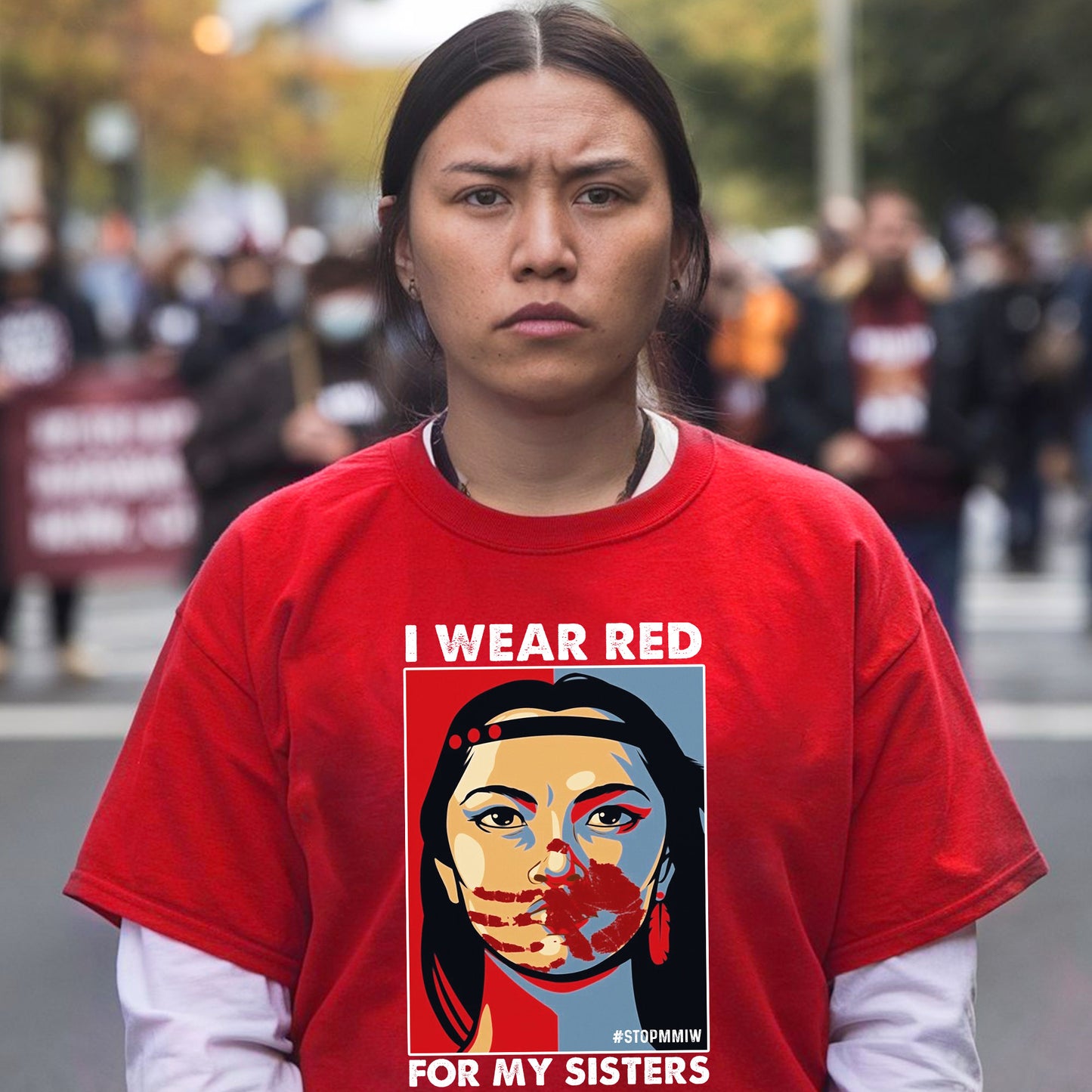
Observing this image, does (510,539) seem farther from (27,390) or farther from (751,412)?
(751,412)

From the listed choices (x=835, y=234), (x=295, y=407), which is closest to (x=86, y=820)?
(x=295, y=407)

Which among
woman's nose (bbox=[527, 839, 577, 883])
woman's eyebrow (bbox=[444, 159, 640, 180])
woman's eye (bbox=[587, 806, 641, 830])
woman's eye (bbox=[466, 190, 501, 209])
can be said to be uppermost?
woman's eyebrow (bbox=[444, 159, 640, 180])

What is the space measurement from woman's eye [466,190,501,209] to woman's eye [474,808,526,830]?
1.78 feet

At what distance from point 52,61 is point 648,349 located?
36451mm

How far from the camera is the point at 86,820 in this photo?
7109mm

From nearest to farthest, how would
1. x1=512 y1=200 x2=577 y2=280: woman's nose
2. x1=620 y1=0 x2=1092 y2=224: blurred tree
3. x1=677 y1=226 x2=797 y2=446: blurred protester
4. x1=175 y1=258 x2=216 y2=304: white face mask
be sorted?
x1=512 y1=200 x2=577 y2=280: woman's nose < x1=677 y1=226 x2=797 y2=446: blurred protester < x1=175 y1=258 x2=216 y2=304: white face mask < x1=620 y1=0 x2=1092 y2=224: blurred tree

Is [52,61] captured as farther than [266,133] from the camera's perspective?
No

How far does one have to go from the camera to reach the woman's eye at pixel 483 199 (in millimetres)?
2064

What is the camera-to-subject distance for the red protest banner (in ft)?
36.5

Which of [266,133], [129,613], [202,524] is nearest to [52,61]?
[266,133]

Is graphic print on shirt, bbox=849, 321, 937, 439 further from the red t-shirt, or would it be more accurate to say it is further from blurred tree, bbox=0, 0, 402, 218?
blurred tree, bbox=0, 0, 402, 218

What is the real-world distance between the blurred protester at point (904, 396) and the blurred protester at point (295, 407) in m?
1.66

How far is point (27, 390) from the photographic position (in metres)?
11.0

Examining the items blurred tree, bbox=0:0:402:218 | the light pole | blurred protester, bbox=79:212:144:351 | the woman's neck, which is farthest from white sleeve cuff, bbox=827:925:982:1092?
blurred tree, bbox=0:0:402:218
